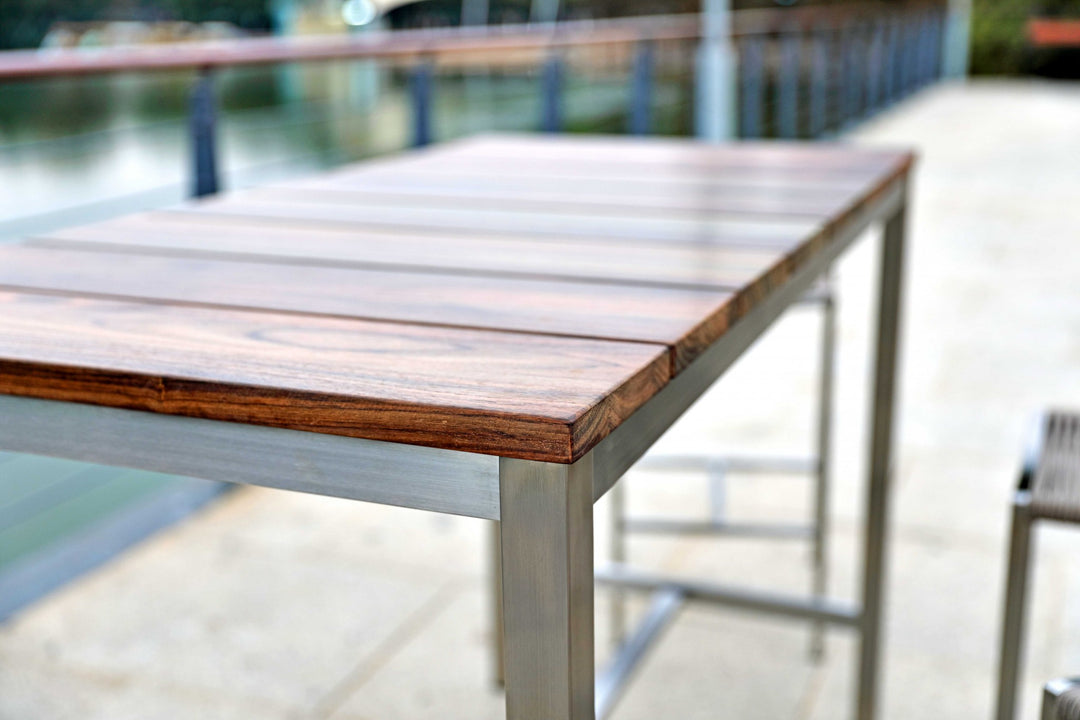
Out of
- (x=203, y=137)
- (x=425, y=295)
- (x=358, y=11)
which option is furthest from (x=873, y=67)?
(x=425, y=295)

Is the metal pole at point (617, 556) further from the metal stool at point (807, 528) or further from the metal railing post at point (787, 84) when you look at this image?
the metal railing post at point (787, 84)

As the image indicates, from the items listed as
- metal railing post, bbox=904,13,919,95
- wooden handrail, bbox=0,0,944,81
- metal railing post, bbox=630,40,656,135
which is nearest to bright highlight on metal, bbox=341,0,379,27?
wooden handrail, bbox=0,0,944,81

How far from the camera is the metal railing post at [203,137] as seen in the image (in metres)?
2.28

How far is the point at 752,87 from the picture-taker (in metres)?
6.57

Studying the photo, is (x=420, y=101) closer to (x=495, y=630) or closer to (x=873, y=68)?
(x=495, y=630)

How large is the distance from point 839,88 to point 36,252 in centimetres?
766

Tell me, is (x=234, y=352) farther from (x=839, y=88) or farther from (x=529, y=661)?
(x=839, y=88)

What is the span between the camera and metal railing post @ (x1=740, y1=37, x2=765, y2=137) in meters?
6.52

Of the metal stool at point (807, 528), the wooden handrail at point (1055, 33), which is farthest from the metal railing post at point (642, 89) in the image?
the wooden handrail at point (1055, 33)

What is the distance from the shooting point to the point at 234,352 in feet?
2.45

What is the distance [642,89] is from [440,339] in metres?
3.69

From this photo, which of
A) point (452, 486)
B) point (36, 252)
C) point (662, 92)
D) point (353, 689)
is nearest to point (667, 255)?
point (452, 486)

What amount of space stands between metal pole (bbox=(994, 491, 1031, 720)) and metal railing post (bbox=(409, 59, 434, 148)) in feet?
6.74

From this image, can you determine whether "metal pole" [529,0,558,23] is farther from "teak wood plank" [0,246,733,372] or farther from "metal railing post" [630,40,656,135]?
"teak wood plank" [0,246,733,372]
